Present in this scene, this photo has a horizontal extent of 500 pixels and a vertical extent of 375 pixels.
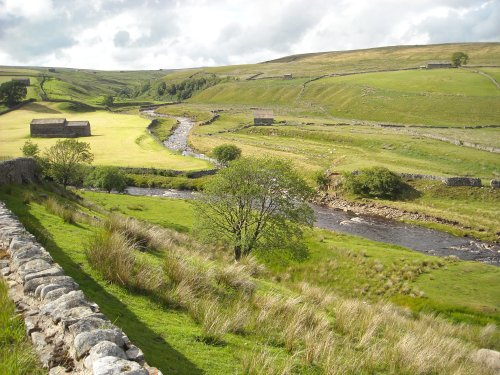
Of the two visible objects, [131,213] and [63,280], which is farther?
[131,213]

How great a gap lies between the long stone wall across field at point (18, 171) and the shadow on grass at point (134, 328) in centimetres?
1332

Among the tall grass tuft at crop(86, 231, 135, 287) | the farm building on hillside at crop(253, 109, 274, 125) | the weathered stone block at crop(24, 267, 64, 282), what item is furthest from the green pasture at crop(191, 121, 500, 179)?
the weathered stone block at crop(24, 267, 64, 282)

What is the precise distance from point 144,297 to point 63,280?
2761 mm

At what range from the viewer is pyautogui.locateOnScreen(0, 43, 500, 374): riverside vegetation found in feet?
31.3

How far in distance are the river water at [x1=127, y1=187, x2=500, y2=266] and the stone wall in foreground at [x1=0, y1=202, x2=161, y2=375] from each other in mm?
40699

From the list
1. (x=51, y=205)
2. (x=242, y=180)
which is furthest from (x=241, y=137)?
(x=51, y=205)

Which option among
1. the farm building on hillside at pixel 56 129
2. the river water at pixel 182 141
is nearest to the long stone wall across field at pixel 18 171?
the river water at pixel 182 141

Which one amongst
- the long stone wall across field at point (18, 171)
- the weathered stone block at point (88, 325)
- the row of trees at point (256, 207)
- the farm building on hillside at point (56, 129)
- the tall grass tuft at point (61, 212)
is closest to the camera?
the weathered stone block at point (88, 325)

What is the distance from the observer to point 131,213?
43.2 m

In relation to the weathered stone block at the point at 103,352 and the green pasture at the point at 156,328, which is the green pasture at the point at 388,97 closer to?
the green pasture at the point at 156,328

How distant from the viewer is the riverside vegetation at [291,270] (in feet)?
31.3

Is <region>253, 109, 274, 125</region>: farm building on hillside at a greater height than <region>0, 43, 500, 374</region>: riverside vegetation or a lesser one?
greater

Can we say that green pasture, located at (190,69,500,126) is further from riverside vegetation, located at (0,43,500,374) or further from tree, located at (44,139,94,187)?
tree, located at (44,139,94,187)

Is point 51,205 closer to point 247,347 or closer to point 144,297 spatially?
point 144,297
